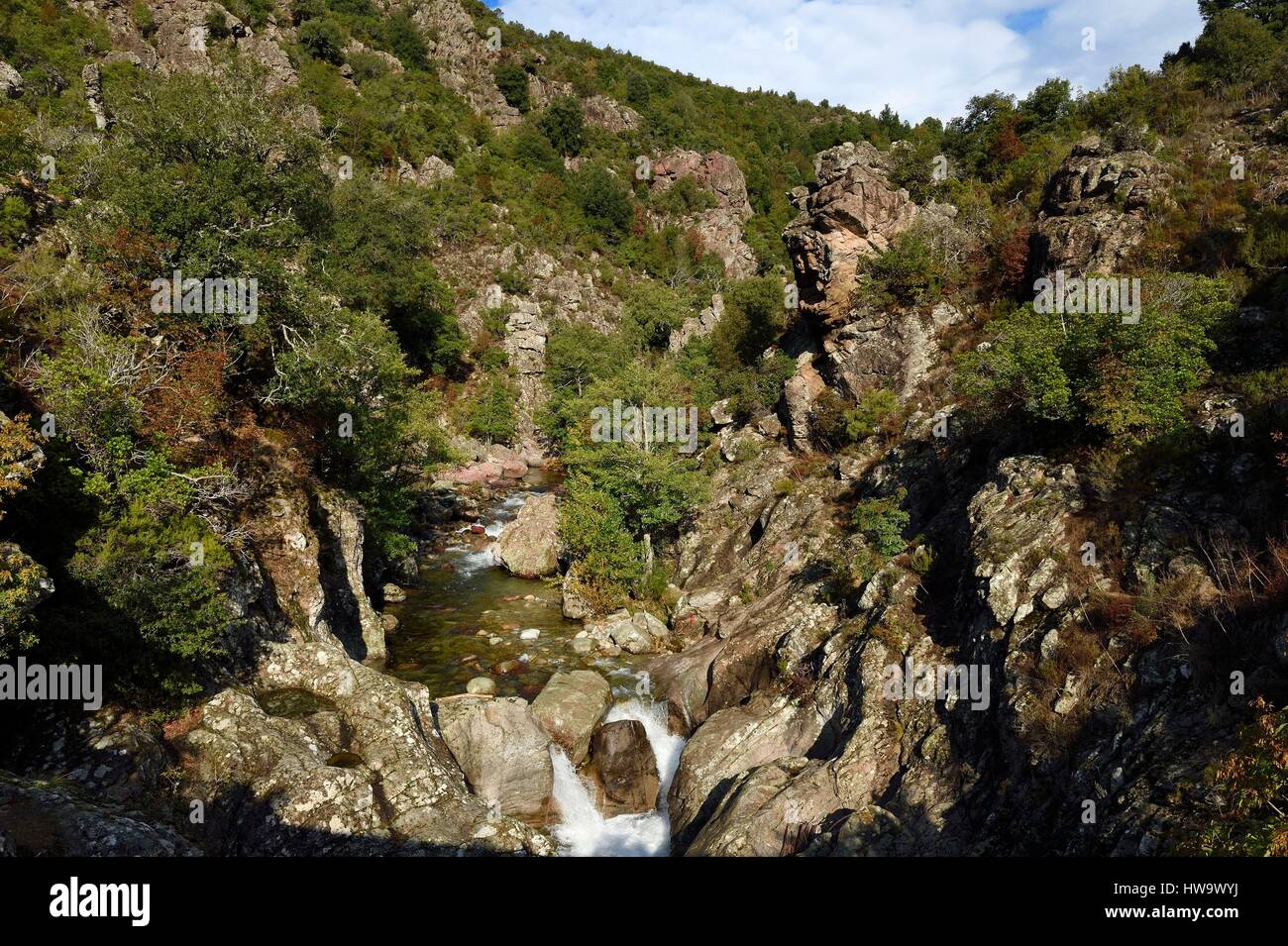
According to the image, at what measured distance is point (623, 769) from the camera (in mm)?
19250

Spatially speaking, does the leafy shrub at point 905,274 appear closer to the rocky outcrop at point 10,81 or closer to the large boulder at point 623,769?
the large boulder at point 623,769

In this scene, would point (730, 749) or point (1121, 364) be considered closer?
point (1121, 364)

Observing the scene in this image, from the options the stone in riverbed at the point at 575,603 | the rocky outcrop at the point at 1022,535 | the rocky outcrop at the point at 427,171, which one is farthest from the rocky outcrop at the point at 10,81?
the rocky outcrop at the point at 1022,535

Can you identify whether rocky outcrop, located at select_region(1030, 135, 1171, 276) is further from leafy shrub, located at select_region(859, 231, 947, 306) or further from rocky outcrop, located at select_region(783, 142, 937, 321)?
rocky outcrop, located at select_region(783, 142, 937, 321)

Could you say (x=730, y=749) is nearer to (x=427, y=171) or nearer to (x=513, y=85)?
(x=427, y=171)

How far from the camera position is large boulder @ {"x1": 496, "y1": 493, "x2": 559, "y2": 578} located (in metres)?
32.4

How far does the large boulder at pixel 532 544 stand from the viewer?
106 ft

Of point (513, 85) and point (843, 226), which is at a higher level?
point (513, 85)

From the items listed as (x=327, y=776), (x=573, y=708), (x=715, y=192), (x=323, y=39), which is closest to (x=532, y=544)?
(x=573, y=708)

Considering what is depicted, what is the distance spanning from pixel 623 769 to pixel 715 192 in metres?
92.3
